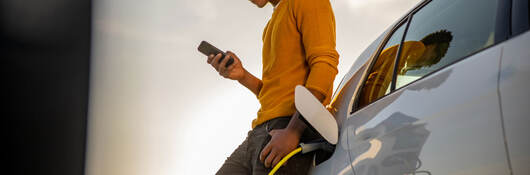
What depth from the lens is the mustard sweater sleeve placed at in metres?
1.04

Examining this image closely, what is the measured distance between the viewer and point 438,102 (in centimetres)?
60

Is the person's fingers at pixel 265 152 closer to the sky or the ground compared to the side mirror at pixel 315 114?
closer to the ground

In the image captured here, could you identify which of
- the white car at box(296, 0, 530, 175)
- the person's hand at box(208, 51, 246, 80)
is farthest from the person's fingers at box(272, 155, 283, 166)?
the person's hand at box(208, 51, 246, 80)

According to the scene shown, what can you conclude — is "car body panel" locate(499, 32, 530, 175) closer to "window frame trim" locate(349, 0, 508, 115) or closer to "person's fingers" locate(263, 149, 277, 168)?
"window frame trim" locate(349, 0, 508, 115)

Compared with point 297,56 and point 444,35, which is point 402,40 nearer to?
point 444,35

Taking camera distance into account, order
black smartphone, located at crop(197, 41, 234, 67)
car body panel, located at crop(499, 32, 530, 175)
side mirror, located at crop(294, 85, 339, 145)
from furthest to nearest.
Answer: black smartphone, located at crop(197, 41, 234, 67), side mirror, located at crop(294, 85, 339, 145), car body panel, located at crop(499, 32, 530, 175)

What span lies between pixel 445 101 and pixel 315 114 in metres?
0.33

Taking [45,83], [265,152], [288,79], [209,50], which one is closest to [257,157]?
[265,152]

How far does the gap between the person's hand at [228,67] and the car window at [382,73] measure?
465mm

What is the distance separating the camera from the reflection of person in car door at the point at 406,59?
72cm

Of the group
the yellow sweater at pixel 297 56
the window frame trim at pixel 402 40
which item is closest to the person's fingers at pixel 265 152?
the yellow sweater at pixel 297 56

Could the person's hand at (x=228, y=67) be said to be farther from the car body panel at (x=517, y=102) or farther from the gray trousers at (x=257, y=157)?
the car body panel at (x=517, y=102)

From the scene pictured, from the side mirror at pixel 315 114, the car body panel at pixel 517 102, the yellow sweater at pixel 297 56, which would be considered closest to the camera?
the car body panel at pixel 517 102

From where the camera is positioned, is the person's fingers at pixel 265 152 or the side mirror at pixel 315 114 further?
the person's fingers at pixel 265 152
